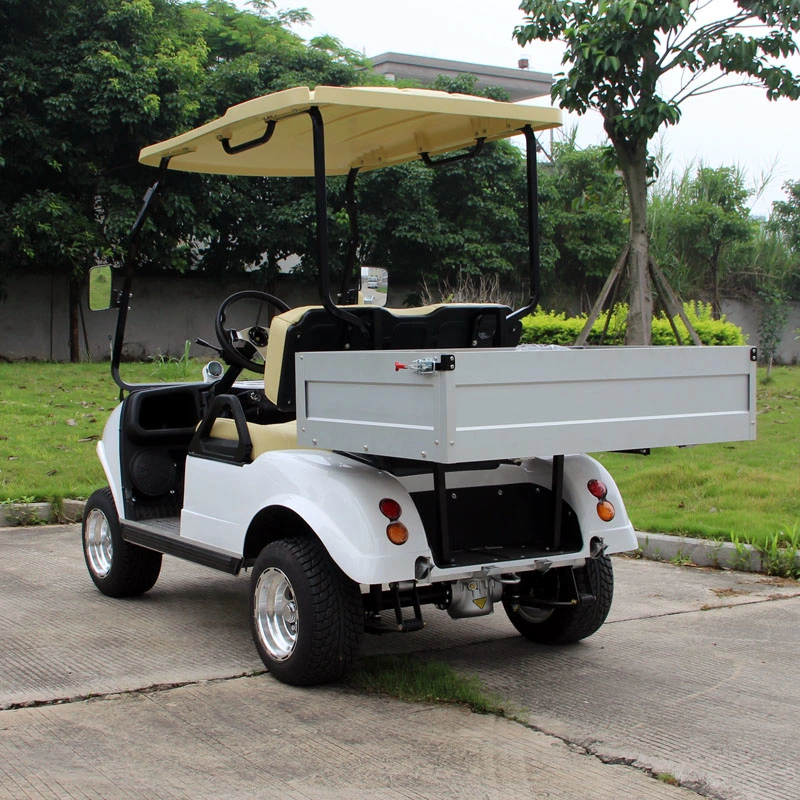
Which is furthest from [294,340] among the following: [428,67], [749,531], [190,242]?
[428,67]

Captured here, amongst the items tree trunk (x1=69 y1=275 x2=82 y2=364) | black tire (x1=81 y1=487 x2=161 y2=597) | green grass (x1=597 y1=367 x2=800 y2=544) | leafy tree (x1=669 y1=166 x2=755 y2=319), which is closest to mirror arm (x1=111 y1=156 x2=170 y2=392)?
black tire (x1=81 y1=487 x2=161 y2=597)

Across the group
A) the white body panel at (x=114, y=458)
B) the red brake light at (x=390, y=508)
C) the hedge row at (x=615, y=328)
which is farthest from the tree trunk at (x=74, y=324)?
the red brake light at (x=390, y=508)

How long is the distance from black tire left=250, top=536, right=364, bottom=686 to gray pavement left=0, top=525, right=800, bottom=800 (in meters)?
0.10

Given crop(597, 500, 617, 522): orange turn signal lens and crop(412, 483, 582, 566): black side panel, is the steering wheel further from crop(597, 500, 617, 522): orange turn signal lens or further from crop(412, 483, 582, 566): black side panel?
crop(597, 500, 617, 522): orange turn signal lens

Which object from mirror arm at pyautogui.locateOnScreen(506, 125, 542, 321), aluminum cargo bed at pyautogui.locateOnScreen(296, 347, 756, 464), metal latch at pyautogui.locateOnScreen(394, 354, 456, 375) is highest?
mirror arm at pyautogui.locateOnScreen(506, 125, 542, 321)

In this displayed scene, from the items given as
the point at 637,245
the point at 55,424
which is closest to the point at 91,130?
the point at 55,424

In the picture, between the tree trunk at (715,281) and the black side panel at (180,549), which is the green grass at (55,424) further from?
the tree trunk at (715,281)

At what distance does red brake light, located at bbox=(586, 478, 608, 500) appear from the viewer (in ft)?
15.2

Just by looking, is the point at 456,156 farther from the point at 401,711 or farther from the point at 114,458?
the point at 401,711

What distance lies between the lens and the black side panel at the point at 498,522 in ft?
14.6

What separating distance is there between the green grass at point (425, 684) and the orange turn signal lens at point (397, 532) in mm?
614

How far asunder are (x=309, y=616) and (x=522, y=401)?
3.84ft

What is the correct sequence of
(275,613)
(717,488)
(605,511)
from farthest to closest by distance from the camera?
(717,488) < (605,511) < (275,613)

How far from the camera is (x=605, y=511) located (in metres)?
4.60
